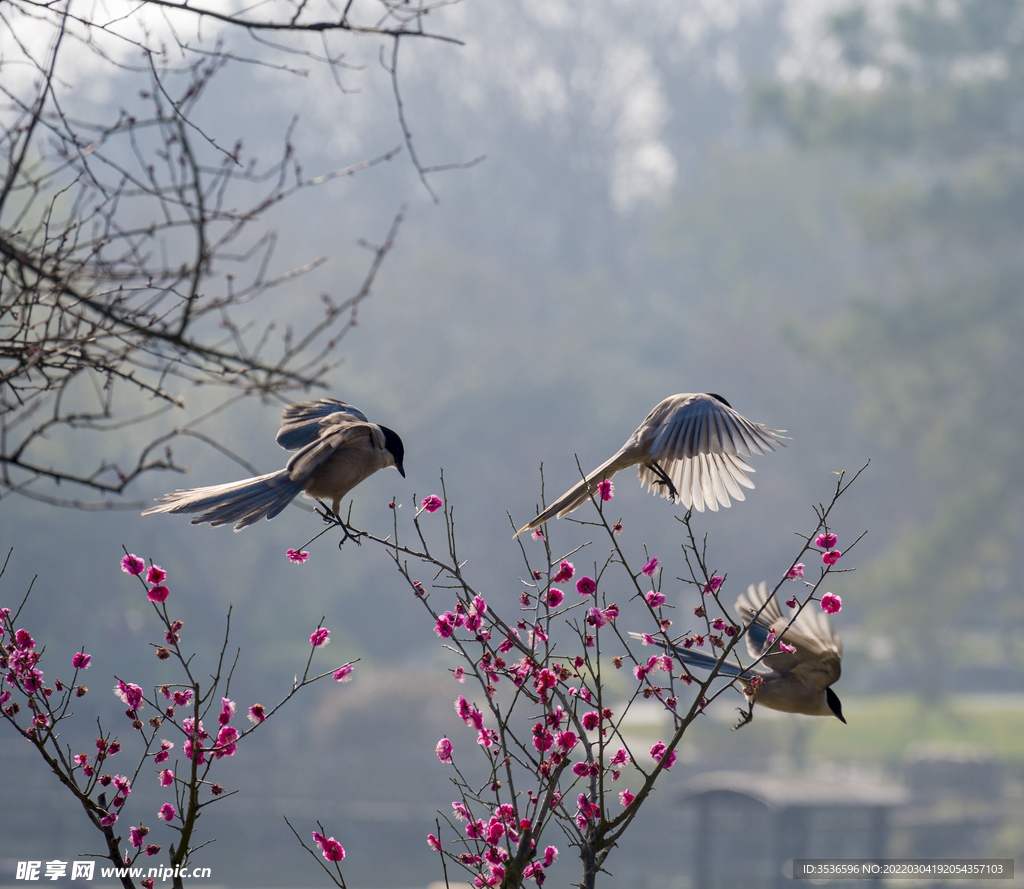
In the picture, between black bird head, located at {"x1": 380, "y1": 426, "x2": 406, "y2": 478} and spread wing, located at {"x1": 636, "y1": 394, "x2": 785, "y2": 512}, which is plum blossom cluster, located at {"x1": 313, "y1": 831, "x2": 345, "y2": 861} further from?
spread wing, located at {"x1": 636, "y1": 394, "x2": 785, "y2": 512}

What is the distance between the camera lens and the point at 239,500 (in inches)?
90.3

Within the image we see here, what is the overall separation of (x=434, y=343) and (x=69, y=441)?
28.2 ft

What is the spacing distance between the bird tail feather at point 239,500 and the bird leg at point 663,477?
902 millimetres

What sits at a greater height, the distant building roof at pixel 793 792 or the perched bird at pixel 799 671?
the distant building roof at pixel 793 792

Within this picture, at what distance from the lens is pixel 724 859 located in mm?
10102

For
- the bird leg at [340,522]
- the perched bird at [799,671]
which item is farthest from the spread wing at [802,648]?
the bird leg at [340,522]

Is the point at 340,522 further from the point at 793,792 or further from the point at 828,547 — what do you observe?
the point at 793,792

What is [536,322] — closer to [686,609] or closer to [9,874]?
[686,609]

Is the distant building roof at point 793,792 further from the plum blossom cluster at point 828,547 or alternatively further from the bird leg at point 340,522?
the plum blossom cluster at point 828,547

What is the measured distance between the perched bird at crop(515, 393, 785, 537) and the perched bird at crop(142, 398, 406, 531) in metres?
0.45

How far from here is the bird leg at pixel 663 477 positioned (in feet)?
8.89

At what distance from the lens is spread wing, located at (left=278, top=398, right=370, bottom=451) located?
2.79m

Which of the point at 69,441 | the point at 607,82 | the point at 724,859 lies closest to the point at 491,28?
the point at 607,82

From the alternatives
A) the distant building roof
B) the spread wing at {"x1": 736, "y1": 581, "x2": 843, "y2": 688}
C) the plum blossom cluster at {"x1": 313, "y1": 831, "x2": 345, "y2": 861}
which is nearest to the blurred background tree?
the distant building roof
